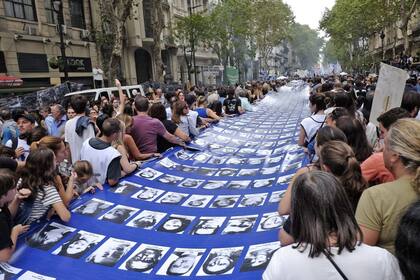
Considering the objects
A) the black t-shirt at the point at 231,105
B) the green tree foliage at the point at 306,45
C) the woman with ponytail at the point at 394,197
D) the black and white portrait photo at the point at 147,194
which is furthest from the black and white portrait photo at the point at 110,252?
the green tree foliage at the point at 306,45

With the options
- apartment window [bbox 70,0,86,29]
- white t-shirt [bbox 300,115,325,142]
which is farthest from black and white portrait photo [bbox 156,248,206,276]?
apartment window [bbox 70,0,86,29]

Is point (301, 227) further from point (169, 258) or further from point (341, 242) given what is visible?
point (169, 258)

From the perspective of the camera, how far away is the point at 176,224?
361cm

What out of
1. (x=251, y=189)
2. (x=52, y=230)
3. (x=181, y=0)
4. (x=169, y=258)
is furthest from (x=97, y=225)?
(x=181, y=0)

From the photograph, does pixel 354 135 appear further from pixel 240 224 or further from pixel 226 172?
pixel 226 172

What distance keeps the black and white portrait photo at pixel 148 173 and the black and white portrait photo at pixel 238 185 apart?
0.94 m

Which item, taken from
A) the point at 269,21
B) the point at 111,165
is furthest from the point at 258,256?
the point at 269,21

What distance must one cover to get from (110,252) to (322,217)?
1965 millimetres

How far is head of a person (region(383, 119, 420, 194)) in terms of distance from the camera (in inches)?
83.8

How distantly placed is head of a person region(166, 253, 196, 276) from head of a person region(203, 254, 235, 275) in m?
0.12

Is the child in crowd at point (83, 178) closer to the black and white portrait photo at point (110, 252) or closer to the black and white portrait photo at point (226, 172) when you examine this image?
the black and white portrait photo at point (110, 252)

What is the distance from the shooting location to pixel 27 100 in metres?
13.6

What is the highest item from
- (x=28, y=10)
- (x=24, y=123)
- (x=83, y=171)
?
(x=28, y=10)

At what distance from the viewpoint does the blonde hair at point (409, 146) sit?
83.5 inches
